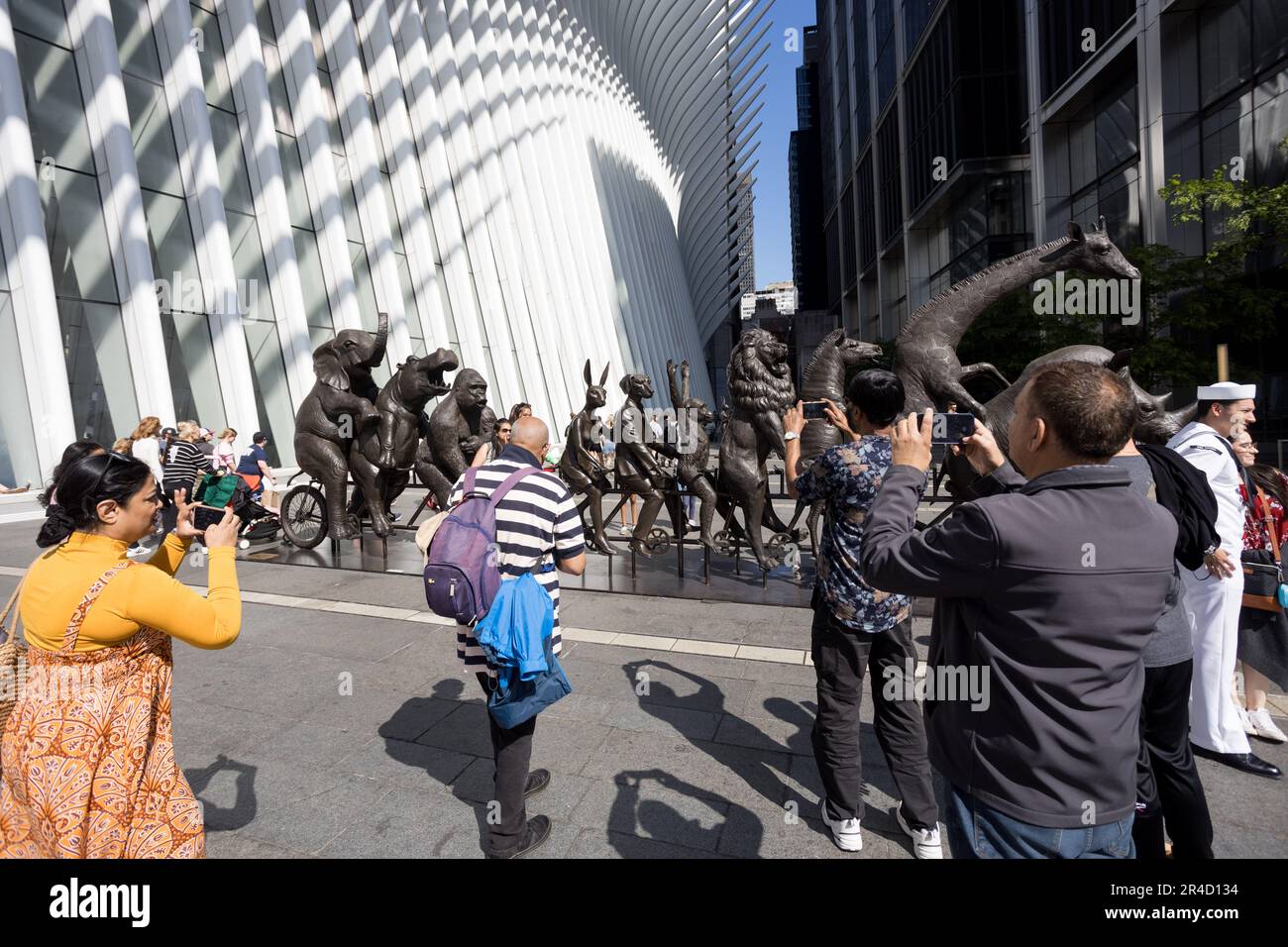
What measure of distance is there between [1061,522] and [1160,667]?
1.45 meters

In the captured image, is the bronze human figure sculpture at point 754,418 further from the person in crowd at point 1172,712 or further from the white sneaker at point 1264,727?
the person in crowd at point 1172,712

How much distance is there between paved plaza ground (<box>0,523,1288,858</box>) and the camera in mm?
2898

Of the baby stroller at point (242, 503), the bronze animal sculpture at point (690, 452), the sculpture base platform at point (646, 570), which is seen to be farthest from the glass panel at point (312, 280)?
the bronze animal sculpture at point (690, 452)

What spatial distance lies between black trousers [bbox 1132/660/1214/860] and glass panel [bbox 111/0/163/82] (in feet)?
68.0

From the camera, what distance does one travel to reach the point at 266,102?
54.7ft

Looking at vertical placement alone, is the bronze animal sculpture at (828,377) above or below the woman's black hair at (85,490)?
above

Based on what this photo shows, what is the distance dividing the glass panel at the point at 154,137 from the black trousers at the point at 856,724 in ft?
60.5

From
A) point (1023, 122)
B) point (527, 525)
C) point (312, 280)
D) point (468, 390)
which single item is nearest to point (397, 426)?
point (468, 390)

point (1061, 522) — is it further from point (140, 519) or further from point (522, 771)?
point (140, 519)

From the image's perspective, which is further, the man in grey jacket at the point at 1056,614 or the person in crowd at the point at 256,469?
the person in crowd at the point at 256,469

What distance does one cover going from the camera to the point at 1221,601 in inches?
135

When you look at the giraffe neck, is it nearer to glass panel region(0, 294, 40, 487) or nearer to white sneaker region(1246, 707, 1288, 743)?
white sneaker region(1246, 707, 1288, 743)

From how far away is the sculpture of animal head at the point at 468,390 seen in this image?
9.02 m

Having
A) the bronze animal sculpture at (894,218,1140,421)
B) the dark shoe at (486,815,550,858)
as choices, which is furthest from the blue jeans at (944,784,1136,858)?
the bronze animal sculpture at (894,218,1140,421)
